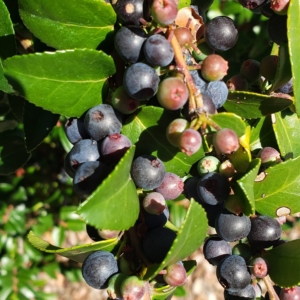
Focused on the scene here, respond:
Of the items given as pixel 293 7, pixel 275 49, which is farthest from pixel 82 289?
pixel 293 7

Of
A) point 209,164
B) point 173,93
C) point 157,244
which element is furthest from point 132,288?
point 173,93

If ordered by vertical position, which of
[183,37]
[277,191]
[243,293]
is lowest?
[243,293]

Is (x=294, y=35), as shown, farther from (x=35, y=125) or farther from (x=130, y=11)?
(x=35, y=125)

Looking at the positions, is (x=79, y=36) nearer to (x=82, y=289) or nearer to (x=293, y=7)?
(x=293, y=7)

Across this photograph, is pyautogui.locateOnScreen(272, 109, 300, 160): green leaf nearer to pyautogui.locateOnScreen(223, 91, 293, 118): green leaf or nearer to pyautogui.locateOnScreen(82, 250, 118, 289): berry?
pyautogui.locateOnScreen(223, 91, 293, 118): green leaf

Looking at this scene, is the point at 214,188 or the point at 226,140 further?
the point at 214,188
